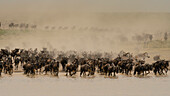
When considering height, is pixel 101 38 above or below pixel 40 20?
below

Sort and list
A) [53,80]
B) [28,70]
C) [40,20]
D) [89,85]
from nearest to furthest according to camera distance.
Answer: [89,85] < [53,80] < [28,70] < [40,20]

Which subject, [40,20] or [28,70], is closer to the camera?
[28,70]

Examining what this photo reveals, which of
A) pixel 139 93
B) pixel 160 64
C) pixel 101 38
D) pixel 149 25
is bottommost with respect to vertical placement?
pixel 139 93

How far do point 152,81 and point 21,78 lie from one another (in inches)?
498

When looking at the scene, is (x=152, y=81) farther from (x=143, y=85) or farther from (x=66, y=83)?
(x=66, y=83)

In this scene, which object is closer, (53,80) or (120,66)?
(53,80)

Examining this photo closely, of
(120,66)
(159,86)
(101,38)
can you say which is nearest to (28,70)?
(120,66)

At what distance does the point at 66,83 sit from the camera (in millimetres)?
32656

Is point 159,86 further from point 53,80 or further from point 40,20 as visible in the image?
point 40,20

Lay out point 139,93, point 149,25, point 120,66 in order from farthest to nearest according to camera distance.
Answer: point 149,25, point 120,66, point 139,93

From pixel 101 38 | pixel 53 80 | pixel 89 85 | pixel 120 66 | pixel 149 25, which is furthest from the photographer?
pixel 149 25

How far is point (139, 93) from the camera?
2753cm

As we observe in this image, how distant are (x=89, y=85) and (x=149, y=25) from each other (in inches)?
5982

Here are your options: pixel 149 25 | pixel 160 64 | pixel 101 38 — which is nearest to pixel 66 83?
pixel 160 64
